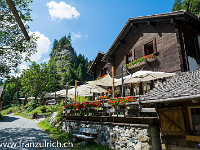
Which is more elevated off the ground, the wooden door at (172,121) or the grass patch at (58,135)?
the wooden door at (172,121)

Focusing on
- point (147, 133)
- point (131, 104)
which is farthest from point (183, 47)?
point (147, 133)

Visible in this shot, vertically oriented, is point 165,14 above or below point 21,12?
below

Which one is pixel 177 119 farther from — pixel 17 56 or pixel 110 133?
pixel 17 56

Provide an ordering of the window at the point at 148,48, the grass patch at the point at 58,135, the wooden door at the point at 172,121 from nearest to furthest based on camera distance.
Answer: the wooden door at the point at 172,121 < the grass patch at the point at 58,135 < the window at the point at 148,48

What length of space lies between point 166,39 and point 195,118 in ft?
25.7

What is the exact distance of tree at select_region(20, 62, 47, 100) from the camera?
118 ft

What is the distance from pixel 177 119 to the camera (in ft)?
19.1

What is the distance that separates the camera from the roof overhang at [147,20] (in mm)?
10867

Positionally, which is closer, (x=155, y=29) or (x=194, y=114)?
(x=194, y=114)

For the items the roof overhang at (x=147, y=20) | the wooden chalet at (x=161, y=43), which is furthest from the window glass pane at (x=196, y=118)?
the roof overhang at (x=147, y=20)

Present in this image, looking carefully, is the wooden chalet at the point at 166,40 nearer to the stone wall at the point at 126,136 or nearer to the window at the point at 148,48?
the window at the point at 148,48

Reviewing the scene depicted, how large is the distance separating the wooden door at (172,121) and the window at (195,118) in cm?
29

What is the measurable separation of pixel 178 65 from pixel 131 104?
5463 millimetres

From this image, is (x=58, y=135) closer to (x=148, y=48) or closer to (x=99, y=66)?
(x=148, y=48)
